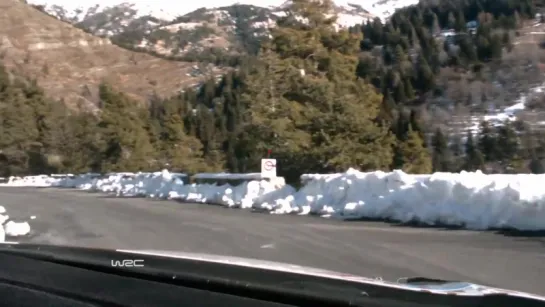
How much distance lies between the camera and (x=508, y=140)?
7612 cm

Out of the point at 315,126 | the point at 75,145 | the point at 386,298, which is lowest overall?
the point at 75,145

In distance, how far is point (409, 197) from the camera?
15625 millimetres

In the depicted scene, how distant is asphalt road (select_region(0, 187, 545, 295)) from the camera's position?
28.0ft

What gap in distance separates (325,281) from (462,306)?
1024 millimetres

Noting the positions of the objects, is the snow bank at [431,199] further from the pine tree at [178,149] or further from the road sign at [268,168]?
the pine tree at [178,149]

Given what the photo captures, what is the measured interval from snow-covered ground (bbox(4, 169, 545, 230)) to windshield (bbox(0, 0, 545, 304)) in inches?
1.5

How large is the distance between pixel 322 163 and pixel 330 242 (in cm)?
2597

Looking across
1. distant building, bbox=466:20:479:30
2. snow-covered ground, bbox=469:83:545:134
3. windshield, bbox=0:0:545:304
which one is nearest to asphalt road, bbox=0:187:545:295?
windshield, bbox=0:0:545:304

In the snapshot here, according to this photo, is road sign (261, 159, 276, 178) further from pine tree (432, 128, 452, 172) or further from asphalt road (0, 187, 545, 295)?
pine tree (432, 128, 452, 172)

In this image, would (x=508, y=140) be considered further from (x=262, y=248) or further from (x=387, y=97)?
(x=262, y=248)

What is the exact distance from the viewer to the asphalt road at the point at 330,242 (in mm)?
8531

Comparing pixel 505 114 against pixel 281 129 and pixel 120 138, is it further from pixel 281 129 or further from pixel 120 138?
pixel 281 129

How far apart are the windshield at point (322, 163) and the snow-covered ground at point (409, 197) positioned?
0.12 feet

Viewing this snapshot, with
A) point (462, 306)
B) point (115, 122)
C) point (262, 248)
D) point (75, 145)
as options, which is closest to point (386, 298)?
point (462, 306)
